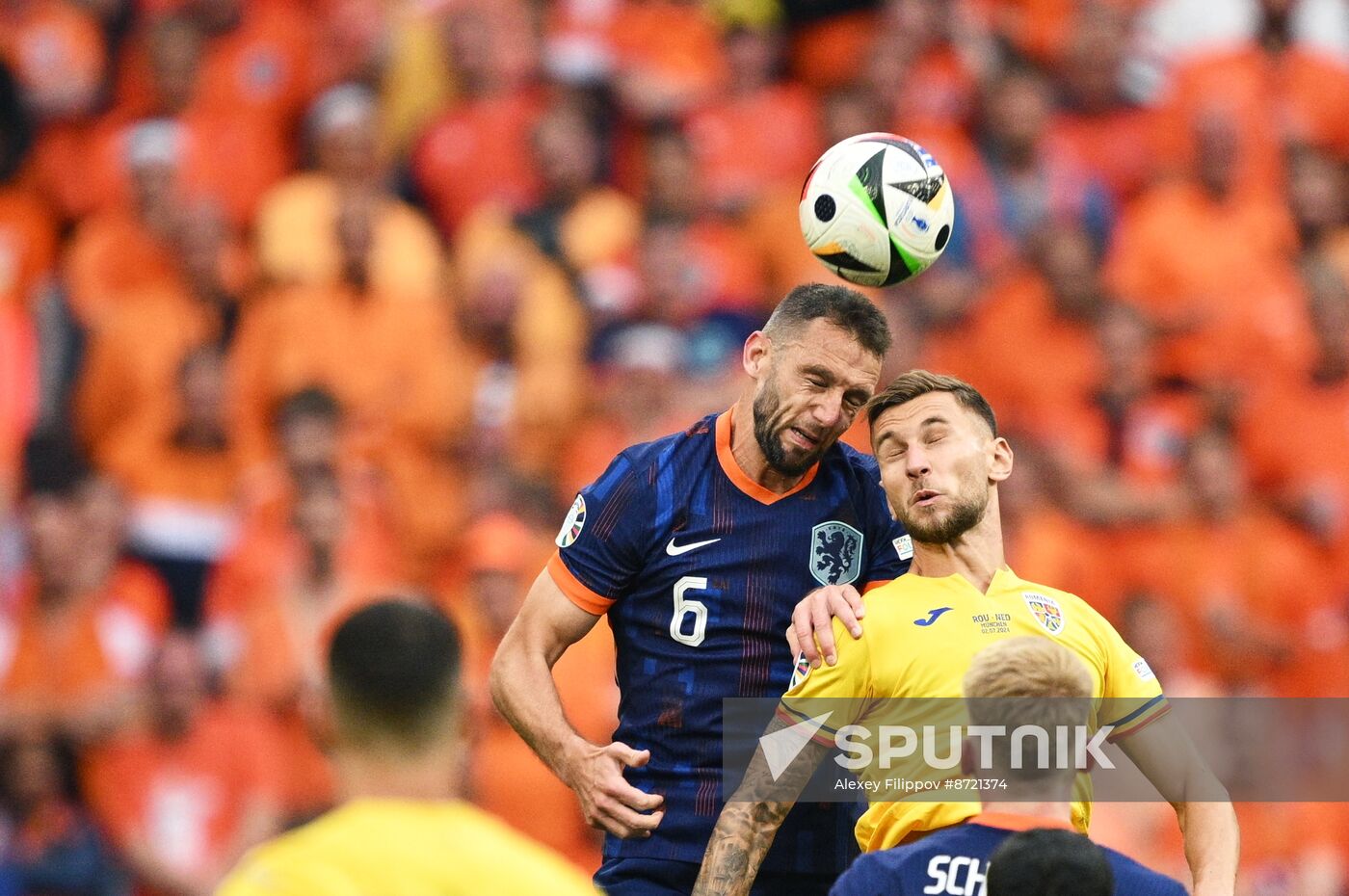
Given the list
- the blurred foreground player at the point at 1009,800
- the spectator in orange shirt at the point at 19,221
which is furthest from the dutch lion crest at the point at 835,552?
the spectator in orange shirt at the point at 19,221

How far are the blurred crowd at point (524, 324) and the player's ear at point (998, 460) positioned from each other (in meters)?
3.72

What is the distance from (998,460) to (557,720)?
1444 millimetres

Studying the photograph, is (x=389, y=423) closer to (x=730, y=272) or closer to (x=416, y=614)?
(x=730, y=272)

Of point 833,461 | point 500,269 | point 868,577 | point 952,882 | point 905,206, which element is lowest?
point 952,882

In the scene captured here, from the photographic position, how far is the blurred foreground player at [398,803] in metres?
2.71

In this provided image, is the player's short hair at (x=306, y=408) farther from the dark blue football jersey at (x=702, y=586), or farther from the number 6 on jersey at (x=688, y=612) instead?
the number 6 on jersey at (x=688, y=612)

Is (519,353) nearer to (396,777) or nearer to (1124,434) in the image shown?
(1124,434)

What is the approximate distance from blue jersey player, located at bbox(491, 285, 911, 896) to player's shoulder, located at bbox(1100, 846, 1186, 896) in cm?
158

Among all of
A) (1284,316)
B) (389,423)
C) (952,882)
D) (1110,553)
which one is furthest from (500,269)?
(952,882)

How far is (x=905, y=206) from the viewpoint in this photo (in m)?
5.33

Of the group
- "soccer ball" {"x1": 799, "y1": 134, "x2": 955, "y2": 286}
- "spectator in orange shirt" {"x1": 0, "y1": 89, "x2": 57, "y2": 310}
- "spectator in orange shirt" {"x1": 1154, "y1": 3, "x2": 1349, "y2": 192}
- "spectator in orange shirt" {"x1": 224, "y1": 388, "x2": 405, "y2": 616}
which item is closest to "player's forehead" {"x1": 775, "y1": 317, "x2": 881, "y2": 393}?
"soccer ball" {"x1": 799, "y1": 134, "x2": 955, "y2": 286}

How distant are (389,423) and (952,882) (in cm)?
591

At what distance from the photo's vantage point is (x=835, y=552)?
17.5 feet

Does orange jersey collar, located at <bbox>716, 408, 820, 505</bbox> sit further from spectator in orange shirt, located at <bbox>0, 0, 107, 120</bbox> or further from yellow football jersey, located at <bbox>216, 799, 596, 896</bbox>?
spectator in orange shirt, located at <bbox>0, 0, 107, 120</bbox>
